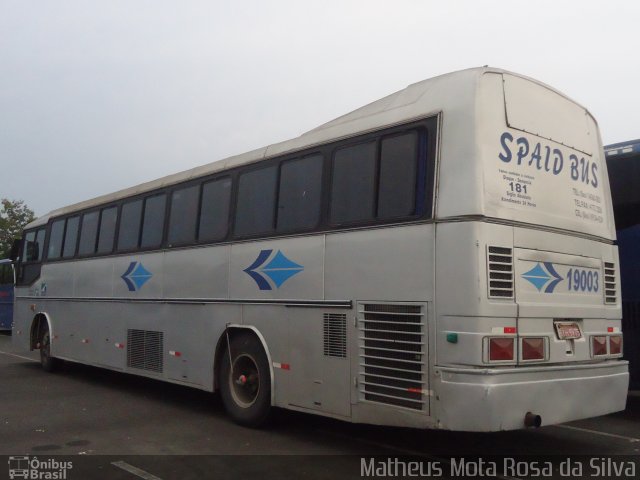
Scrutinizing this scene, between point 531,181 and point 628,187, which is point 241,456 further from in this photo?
point 628,187

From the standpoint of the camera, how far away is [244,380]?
26.3ft

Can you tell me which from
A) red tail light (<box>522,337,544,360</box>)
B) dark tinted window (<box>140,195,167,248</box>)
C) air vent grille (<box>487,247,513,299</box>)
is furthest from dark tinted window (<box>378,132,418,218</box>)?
dark tinted window (<box>140,195,167,248</box>)

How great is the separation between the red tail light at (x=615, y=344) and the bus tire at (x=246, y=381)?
378cm

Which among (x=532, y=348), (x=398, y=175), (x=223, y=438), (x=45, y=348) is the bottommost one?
(x=223, y=438)

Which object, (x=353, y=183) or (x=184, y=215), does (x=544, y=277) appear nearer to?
(x=353, y=183)

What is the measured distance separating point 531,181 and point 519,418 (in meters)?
2.21

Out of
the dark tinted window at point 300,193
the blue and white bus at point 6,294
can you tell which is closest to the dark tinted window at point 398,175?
the dark tinted window at point 300,193

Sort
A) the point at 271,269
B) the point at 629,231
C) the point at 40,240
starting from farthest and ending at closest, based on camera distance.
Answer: the point at 40,240
the point at 629,231
the point at 271,269

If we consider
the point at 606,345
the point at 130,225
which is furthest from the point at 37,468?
the point at 606,345

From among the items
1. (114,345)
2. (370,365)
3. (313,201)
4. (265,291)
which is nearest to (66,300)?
(114,345)

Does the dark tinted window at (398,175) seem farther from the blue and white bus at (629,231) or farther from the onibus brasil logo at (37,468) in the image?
the blue and white bus at (629,231)

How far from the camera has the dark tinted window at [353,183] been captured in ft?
21.5

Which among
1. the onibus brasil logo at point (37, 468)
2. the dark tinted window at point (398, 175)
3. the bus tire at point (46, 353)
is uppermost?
the dark tinted window at point (398, 175)

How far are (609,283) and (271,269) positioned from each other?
149 inches
